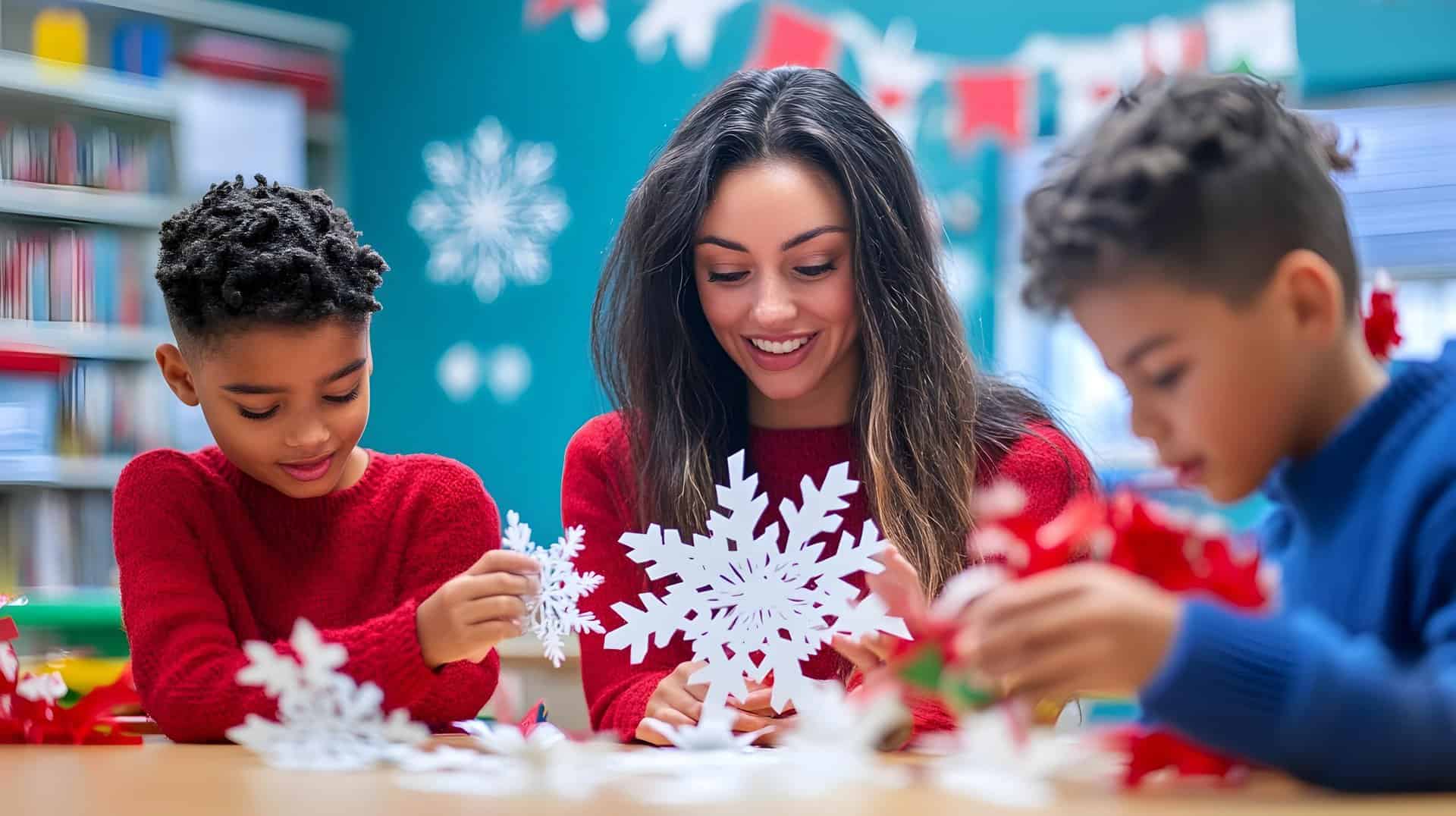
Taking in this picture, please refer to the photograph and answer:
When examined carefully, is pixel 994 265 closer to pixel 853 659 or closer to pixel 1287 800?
pixel 853 659

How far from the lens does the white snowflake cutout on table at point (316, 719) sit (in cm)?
81

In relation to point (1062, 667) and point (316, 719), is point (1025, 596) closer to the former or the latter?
point (1062, 667)

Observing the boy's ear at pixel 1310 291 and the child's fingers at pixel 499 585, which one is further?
the child's fingers at pixel 499 585

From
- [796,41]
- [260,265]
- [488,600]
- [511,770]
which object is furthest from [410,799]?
[796,41]

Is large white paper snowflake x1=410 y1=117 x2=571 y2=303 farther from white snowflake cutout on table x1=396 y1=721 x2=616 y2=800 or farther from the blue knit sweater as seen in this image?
the blue knit sweater

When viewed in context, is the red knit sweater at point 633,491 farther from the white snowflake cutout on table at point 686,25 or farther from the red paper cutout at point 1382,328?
the white snowflake cutout on table at point 686,25

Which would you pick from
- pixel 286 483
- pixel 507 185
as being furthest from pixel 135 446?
pixel 286 483

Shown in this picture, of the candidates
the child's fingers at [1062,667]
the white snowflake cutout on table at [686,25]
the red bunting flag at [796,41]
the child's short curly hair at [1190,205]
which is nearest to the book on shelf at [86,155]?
the white snowflake cutout on table at [686,25]

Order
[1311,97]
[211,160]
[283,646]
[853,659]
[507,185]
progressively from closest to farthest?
[853,659]
[283,646]
[1311,97]
[211,160]
[507,185]

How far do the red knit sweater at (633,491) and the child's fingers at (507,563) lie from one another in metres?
0.21

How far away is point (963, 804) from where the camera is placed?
603 millimetres

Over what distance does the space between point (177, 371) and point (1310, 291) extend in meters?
0.89

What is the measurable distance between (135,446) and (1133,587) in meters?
3.47

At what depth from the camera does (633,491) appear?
50.1 inches
